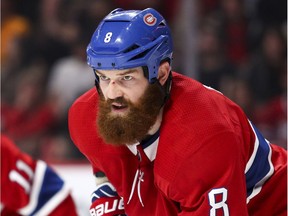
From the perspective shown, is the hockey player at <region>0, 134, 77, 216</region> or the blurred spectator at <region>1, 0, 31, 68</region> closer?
the hockey player at <region>0, 134, 77, 216</region>

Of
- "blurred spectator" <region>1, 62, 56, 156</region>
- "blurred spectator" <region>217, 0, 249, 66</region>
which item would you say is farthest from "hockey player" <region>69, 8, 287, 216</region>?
"blurred spectator" <region>1, 62, 56, 156</region>

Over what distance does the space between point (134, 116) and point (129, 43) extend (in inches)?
7.7

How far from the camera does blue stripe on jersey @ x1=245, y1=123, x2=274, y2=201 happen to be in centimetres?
210

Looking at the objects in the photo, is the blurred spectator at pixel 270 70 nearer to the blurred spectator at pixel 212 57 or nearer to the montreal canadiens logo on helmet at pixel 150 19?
the blurred spectator at pixel 212 57

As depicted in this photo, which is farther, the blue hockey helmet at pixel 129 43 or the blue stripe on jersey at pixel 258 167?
the blue stripe on jersey at pixel 258 167

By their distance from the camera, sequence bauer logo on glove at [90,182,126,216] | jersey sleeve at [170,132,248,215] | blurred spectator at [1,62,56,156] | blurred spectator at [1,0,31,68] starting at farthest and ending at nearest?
blurred spectator at [1,0,31,68], blurred spectator at [1,62,56,156], bauer logo on glove at [90,182,126,216], jersey sleeve at [170,132,248,215]

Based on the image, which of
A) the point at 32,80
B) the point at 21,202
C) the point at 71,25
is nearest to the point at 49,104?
the point at 32,80

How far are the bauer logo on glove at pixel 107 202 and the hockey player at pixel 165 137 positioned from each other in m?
0.08

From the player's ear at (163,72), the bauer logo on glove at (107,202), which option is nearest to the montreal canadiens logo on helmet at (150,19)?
the player's ear at (163,72)

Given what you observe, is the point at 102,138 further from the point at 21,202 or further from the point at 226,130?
the point at 21,202

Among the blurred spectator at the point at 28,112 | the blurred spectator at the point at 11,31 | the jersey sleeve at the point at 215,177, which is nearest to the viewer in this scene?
the jersey sleeve at the point at 215,177

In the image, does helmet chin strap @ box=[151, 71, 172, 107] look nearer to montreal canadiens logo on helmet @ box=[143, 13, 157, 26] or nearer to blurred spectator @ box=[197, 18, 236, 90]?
montreal canadiens logo on helmet @ box=[143, 13, 157, 26]

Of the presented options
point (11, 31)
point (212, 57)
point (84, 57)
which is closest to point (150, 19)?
point (212, 57)

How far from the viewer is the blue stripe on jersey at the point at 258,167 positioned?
210cm
